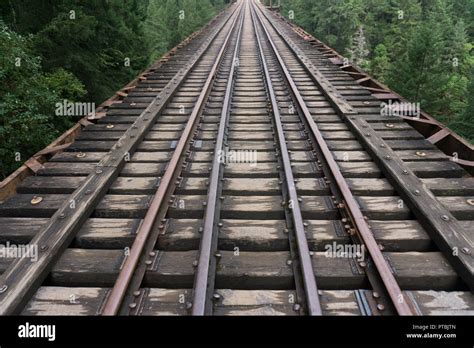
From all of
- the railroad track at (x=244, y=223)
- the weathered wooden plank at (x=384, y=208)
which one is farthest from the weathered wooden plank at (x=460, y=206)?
the weathered wooden plank at (x=384, y=208)

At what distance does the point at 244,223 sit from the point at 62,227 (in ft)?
6.09

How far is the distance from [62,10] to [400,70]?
22575 mm

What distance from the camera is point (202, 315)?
8.18ft

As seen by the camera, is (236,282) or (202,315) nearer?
(202,315)

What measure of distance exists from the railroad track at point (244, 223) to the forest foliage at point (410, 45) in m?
19.1

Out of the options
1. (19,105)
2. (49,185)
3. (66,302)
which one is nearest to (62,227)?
(66,302)

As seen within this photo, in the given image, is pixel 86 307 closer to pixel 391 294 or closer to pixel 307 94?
pixel 391 294

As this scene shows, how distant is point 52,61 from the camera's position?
10.2m

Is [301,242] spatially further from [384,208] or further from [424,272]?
[384,208]

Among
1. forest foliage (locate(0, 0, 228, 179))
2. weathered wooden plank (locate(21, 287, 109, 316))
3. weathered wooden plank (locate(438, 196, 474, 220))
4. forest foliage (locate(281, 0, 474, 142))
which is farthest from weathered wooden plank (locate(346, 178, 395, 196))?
forest foliage (locate(281, 0, 474, 142))

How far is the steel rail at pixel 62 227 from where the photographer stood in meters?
2.72

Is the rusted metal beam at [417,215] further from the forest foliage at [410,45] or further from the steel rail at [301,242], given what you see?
the forest foliage at [410,45]

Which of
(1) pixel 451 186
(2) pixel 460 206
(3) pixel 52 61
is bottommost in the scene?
(2) pixel 460 206
